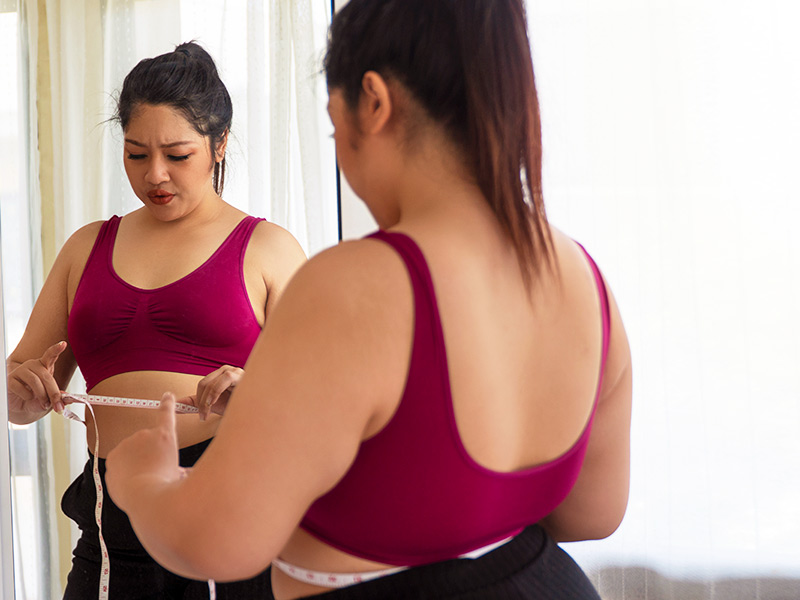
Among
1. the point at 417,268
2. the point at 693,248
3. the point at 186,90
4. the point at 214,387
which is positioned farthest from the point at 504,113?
the point at 693,248

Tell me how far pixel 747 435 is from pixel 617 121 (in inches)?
46.0

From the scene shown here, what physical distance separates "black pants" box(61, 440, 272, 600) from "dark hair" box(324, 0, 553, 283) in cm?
83

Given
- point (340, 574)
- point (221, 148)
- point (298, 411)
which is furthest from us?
point (221, 148)

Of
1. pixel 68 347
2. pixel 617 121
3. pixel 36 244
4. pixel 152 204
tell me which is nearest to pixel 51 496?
pixel 68 347

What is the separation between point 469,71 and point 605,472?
51 centimetres

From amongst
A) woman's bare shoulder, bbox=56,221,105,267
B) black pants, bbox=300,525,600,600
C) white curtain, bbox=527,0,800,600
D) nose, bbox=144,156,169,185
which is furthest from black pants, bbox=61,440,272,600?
white curtain, bbox=527,0,800,600

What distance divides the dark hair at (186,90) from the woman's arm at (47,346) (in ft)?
0.83

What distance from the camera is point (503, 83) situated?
27.3 inches

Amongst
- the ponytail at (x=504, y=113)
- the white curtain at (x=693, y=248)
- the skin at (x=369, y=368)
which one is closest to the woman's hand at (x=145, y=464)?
the skin at (x=369, y=368)

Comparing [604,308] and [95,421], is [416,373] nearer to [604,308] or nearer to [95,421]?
[604,308]

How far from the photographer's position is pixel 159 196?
4.52 feet

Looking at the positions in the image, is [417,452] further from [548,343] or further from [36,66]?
[36,66]

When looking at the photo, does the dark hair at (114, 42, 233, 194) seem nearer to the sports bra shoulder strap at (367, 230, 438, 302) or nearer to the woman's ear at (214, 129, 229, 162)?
the woman's ear at (214, 129, 229, 162)

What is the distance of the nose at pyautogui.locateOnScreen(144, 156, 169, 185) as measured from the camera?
53.7 inches
